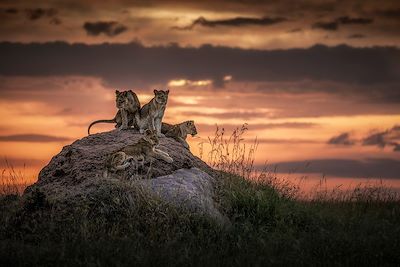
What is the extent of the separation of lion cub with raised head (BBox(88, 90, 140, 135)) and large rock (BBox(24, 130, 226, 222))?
50 cm

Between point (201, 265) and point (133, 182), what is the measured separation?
154 inches

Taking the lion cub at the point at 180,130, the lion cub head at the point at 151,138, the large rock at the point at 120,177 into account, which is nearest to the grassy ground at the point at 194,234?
the large rock at the point at 120,177

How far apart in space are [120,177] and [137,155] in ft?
2.58

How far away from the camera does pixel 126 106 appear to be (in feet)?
60.3

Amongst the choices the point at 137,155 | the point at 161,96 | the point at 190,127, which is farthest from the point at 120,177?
the point at 190,127

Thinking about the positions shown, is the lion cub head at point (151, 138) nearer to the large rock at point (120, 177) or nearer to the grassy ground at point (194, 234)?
the large rock at point (120, 177)

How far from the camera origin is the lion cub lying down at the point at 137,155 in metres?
15.2

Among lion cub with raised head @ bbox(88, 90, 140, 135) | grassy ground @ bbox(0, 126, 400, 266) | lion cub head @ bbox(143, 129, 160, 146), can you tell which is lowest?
grassy ground @ bbox(0, 126, 400, 266)

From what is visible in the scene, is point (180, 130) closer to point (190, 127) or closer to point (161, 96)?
point (190, 127)

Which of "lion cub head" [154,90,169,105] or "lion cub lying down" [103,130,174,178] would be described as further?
"lion cub head" [154,90,169,105]

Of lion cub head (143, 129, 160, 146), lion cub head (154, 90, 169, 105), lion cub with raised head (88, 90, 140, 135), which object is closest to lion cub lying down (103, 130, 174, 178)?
lion cub head (143, 129, 160, 146)

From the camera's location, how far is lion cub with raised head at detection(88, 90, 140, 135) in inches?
723

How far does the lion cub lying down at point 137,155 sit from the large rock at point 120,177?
0.58 feet

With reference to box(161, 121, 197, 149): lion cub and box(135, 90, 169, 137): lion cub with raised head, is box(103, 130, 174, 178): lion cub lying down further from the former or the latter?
box(161, 121, 197, 149): lion cub
